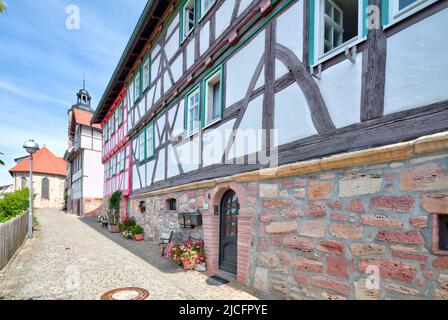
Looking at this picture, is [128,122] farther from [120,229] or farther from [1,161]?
[1,161]

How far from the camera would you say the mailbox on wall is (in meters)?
6.67

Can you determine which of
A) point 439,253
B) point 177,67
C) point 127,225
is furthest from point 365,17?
point 127,225

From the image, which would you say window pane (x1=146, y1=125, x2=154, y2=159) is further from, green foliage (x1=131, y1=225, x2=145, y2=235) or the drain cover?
the drain cover

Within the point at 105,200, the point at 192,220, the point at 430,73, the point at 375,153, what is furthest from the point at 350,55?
the point at 105,200

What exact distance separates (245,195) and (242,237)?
2.56 ft

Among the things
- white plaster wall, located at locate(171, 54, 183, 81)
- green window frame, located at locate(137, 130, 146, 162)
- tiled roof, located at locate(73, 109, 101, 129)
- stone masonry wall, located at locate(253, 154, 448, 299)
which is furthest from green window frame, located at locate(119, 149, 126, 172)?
tiled roof, located at locate(73, 109, 101, 129)

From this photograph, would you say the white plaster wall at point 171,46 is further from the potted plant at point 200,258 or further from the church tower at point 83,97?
the church tower at point 83,97

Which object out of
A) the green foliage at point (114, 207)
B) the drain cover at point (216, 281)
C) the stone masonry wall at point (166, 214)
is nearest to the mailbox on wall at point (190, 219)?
the stone masonry wall at point (166, 214)

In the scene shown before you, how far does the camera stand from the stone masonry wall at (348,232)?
2705mm

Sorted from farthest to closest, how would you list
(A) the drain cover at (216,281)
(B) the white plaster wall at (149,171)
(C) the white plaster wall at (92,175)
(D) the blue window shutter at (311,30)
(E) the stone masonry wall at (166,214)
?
(C) the white plaster wall at (92,175) → (B) the white plaster wall at (149,171) → (E) the stone masonry wall at (166,214) → (A) the drain cover at (216,281) → (D) the blue window shutter at (311,30)

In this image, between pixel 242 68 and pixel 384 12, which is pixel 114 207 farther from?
pixel 384 12

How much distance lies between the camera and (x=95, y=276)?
5781 mm

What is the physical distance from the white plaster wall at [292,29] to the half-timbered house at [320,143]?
0.02 metres

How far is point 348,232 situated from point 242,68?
3674mm
